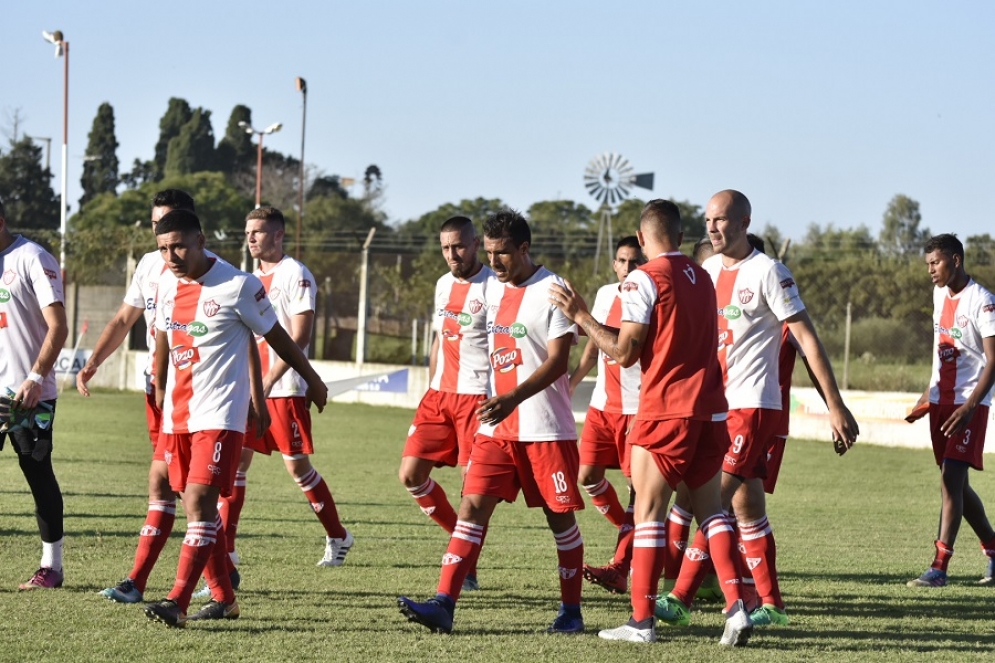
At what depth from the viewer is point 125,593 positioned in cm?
713

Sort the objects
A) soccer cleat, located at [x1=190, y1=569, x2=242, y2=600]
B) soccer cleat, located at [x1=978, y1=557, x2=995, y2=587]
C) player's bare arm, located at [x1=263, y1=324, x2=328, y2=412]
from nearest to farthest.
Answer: player's bare arm, located at [x1=263, y1=324, x2=328, y2=412], soccer cleat, located at [x1=190, y1=569, x2=242, y2=600], soccer cleat, located at [x1=978, y1=557, x2=995, y2=587]

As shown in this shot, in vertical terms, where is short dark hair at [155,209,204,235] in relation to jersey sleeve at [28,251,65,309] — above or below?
above

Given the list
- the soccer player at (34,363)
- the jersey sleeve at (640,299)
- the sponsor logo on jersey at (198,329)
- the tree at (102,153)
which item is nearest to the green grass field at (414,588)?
the soccer player at (34,363)

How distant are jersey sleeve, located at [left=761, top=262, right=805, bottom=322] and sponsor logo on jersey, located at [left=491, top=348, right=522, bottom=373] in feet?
4.59

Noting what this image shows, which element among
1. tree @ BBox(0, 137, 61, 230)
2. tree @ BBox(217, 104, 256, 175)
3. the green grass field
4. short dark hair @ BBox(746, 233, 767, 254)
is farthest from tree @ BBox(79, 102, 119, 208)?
short dark hair @ BBox(746, 233, 767, 254)

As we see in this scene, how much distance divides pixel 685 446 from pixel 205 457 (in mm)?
A: 2395

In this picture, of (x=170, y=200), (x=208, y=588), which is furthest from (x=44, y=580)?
(x=170, y=200)

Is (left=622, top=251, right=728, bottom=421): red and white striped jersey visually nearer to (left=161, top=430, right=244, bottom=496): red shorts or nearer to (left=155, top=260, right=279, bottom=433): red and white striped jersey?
(left=155, top=260, right=279, bottom=433): red and white striped jersey

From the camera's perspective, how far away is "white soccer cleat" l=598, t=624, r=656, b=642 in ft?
21.4

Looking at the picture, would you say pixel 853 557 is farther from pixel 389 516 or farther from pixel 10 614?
pixel 10 614

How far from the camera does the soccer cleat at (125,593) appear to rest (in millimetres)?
7109

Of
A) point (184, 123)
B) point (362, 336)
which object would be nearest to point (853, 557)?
point (362, 336)

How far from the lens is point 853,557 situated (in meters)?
10.0

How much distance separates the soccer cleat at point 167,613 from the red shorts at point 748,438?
2.94 m
